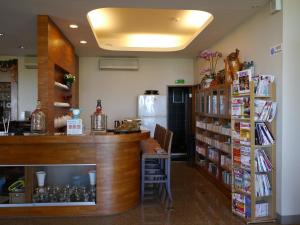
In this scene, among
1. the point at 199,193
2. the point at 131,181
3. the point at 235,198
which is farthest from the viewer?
the point at 199,193

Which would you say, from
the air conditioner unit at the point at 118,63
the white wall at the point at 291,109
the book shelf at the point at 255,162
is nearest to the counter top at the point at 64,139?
the book shelf at the point at 255,162

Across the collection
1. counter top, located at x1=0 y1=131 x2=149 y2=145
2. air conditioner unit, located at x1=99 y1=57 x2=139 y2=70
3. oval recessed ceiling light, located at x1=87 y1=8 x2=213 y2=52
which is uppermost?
oval recessed ceiling light, located at x1=87 y1=8 x2=213 y2=52

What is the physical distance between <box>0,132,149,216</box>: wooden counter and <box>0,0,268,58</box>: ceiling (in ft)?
5.75

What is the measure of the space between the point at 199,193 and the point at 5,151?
2.99m

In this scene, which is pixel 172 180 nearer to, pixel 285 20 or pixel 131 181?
pixel 131 181

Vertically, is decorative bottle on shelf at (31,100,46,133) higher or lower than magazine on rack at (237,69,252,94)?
lower

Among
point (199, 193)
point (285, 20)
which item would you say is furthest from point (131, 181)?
point (285, 20)

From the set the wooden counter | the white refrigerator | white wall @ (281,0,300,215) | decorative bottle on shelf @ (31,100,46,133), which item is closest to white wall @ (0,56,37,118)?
the white refrigerator

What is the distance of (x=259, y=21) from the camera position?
3852 millimetres

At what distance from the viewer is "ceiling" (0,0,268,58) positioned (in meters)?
3.58

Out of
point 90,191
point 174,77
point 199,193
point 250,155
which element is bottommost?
point 199,193

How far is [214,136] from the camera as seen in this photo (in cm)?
525

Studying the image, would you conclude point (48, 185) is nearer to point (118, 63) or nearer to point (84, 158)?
point (84, 158)

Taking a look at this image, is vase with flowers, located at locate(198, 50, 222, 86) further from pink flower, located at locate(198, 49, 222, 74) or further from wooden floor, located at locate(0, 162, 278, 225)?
wooden floor, located at locate(0, 162, 278, 225)
